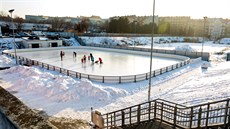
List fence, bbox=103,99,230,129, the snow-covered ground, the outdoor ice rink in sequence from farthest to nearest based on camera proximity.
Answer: the outdoor ice rink → the snow-covered ground → fence, bbox=103,99,230,129

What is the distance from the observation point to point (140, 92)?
14.3 m

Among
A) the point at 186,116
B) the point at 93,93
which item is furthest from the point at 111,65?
the point at 186,116

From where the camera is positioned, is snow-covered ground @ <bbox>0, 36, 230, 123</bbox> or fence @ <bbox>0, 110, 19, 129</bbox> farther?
snow-covered ground @ <bbox>0, 36, 230, 123</bbox>

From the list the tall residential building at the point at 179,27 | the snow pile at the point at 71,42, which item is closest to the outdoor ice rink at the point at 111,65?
the snow pile at the point at 71,42

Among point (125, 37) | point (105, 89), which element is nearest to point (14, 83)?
point (105, 89)

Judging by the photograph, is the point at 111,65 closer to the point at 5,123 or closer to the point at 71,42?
the point at 5,123

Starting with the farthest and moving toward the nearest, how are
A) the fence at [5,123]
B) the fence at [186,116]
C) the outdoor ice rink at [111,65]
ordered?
the outdoor ice rink at [111,65]
the fence at [186,116]
the fence at [5,123]

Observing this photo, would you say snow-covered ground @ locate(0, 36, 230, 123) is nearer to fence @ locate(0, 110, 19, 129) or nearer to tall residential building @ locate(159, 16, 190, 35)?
fence @ locate(0, 110, 19, 129)

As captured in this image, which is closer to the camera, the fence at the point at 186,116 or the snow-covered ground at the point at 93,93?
the fence at the point at 186,116

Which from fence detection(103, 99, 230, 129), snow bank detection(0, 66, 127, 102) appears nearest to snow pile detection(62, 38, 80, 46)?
snow bank detection(0, 66, 127, 102)

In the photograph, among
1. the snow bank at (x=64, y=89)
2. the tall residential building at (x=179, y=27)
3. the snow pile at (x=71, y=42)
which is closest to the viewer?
the snow bank at (x=64, y=89)

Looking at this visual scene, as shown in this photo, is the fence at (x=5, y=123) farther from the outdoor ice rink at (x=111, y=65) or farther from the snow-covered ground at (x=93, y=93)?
the outdoor ice rink at (x=111, y=65)

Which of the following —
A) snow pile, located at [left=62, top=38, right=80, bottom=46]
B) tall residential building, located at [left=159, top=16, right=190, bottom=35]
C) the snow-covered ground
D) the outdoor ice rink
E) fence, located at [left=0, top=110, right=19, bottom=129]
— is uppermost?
tall residential building, located at [left=159, top=16, right=190, bottom=35]

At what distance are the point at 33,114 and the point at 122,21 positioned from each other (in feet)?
251
